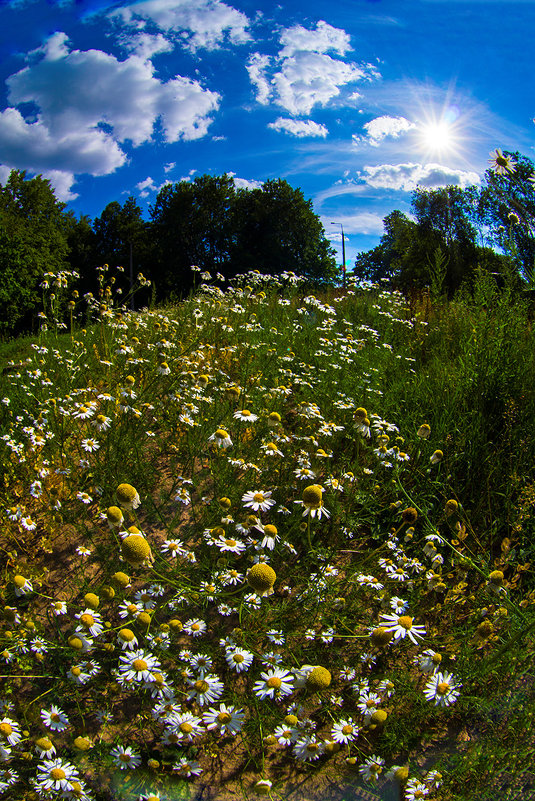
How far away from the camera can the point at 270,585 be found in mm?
1764

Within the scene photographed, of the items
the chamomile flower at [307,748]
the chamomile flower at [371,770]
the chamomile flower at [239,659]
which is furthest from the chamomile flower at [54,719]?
the chamomile flower at [371,770]

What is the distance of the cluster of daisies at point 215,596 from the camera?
67.9 inches

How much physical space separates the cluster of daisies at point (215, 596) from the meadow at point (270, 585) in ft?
0.06

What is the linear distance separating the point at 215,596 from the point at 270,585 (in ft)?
2.32

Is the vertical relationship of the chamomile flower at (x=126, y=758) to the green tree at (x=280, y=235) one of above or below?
below

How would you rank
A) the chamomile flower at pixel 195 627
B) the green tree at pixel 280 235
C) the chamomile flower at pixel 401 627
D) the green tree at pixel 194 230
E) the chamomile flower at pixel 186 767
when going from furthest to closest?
the green tree at pixel 194 230 → the green tree at pixel 280 235 → the chamomile flower at pixel 195 627 → the chamomile flower at pixel 401 627 → the chamomile flower at pixel 186 767

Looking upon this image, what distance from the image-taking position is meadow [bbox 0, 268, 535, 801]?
67.3 inches

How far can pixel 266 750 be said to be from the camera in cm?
188

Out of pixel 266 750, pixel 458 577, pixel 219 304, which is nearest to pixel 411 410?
pixel 458 577

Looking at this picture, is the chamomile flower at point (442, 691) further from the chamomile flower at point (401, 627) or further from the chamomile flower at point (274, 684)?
the chamomile flower at point (274, 684)

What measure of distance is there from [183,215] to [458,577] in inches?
1320

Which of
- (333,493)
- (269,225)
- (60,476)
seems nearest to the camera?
(333,493)

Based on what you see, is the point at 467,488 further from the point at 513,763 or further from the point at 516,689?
the point at 513,763

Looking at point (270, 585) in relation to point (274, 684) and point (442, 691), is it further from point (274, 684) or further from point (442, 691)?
point (442, 691)
